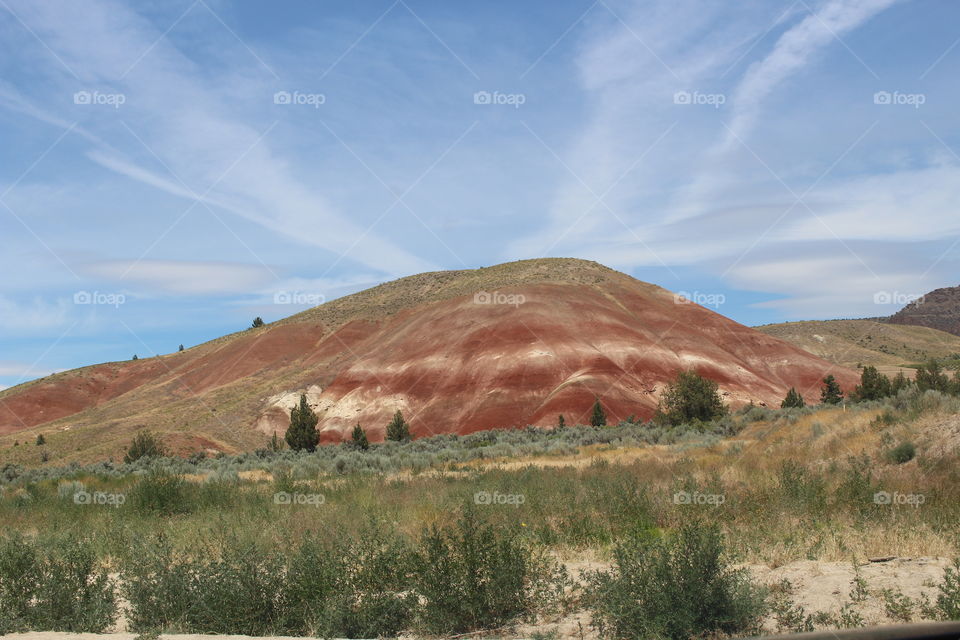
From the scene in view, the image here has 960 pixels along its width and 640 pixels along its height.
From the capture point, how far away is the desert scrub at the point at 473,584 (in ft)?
20.7

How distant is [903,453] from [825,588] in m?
8.47

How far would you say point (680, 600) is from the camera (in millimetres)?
5652

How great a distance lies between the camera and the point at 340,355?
73.4m

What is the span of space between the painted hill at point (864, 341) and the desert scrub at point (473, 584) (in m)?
115

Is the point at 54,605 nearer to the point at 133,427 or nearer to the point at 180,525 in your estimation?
the point at 180,525

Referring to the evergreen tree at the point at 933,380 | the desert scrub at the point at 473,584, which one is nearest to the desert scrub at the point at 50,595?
the desert scrub at the point at 473,584

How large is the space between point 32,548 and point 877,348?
148559 mm

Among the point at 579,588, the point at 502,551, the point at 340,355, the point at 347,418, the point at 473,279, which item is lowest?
the point at 579,588

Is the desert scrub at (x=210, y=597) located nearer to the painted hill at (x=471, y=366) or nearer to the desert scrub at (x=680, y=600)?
the desert scrub at (x=680, y=600)

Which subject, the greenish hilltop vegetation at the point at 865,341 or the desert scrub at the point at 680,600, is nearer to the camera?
the desert scrub at the point at 680,600

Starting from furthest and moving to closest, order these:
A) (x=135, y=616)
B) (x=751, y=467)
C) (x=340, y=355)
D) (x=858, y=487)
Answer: (x=340, y=355) → (x=751, y=467) → (x=858, y=487) → (x=135, y=616)

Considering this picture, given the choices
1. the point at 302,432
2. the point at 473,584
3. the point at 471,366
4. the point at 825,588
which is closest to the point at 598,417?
the point at 471,366

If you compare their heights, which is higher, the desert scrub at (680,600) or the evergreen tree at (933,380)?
the evergreen tree at (933,380)

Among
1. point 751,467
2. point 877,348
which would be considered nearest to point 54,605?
point 751,467
